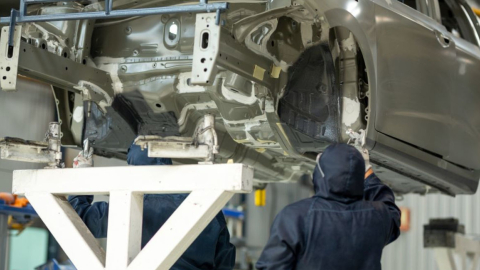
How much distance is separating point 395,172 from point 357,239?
2.02 meters

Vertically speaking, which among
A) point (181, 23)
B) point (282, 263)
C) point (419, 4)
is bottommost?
point (282, 263)

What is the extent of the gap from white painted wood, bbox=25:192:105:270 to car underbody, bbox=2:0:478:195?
0.77 m

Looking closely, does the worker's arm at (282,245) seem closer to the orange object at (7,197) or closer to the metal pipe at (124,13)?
the metal pipe at (124,13)

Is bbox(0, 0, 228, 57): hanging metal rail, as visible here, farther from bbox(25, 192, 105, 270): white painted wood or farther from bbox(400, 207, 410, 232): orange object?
bbox(400, 207, 410, 232): orange object

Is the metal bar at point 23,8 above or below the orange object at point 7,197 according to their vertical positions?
above

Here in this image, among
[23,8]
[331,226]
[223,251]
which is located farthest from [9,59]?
[331,226]

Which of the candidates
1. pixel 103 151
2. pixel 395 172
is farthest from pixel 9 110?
pixel 395 172

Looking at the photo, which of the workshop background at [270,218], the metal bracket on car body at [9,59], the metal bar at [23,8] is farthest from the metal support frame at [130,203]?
the workshop background at [270,218]

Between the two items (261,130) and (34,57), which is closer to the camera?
(34,57)

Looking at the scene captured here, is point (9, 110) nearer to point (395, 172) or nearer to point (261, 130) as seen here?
point (261, 130)

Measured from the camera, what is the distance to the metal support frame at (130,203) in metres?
3.40

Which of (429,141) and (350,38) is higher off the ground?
(350,38)

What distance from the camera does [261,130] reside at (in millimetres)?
4723

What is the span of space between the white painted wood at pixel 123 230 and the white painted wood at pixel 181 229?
107 millimetres
